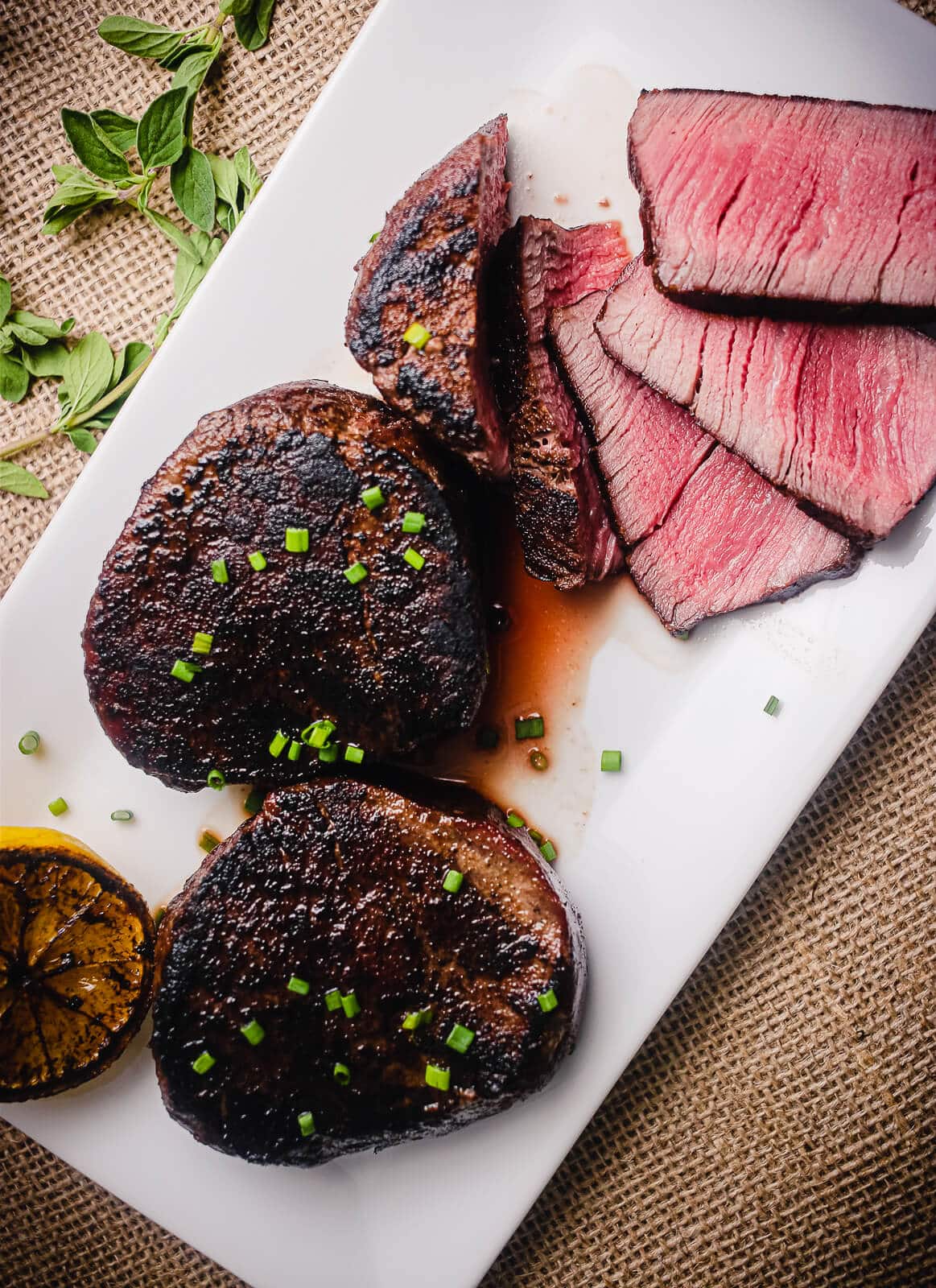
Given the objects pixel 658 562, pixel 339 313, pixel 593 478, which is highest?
pixel 339 313

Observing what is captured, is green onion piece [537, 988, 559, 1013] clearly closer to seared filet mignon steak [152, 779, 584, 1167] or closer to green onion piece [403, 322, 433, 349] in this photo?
seared filet mignon steak [152, 779, 584, 1167]

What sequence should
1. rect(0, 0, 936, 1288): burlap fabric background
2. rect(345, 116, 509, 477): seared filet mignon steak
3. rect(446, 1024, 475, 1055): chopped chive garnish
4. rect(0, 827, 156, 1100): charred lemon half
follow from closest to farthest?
rect(345, 116, 509, 477): seared filet mignon steak, rect(446, 1024, 475, 1055): chopped chive garnish, rect(0, 827, 156, 1100): charred lemon half, rect(0, 0, 936, 1288): burlap fabric background

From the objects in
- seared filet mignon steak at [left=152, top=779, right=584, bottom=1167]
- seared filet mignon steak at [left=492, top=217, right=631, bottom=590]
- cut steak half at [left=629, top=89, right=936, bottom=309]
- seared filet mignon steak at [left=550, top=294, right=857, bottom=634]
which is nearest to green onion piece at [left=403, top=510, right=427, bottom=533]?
seared filet mignon steak at [left=492, top=217, right=631, bottom=590]

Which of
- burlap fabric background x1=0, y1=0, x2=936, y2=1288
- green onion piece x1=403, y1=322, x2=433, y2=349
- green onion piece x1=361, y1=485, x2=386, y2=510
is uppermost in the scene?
green onion piece x1=403, y1=322, x2=433, y2=349

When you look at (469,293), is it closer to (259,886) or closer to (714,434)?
(714,434)

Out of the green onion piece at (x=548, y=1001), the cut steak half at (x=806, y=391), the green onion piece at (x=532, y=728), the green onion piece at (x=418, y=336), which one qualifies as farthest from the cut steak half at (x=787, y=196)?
Result: the green onion piece at (x=548, y=1001)

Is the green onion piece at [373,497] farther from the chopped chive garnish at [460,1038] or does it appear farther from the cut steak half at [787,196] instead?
the chopped chive garnish at [460,1038]

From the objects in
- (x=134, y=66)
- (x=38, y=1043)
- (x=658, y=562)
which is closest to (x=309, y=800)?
(x=38, y=1043)

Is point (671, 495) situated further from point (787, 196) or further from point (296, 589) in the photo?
point (296, 589)

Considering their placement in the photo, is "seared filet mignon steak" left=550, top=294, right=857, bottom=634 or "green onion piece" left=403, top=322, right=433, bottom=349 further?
"seared filet mignon steak" left=550, top=294, right=857, bottom=634
